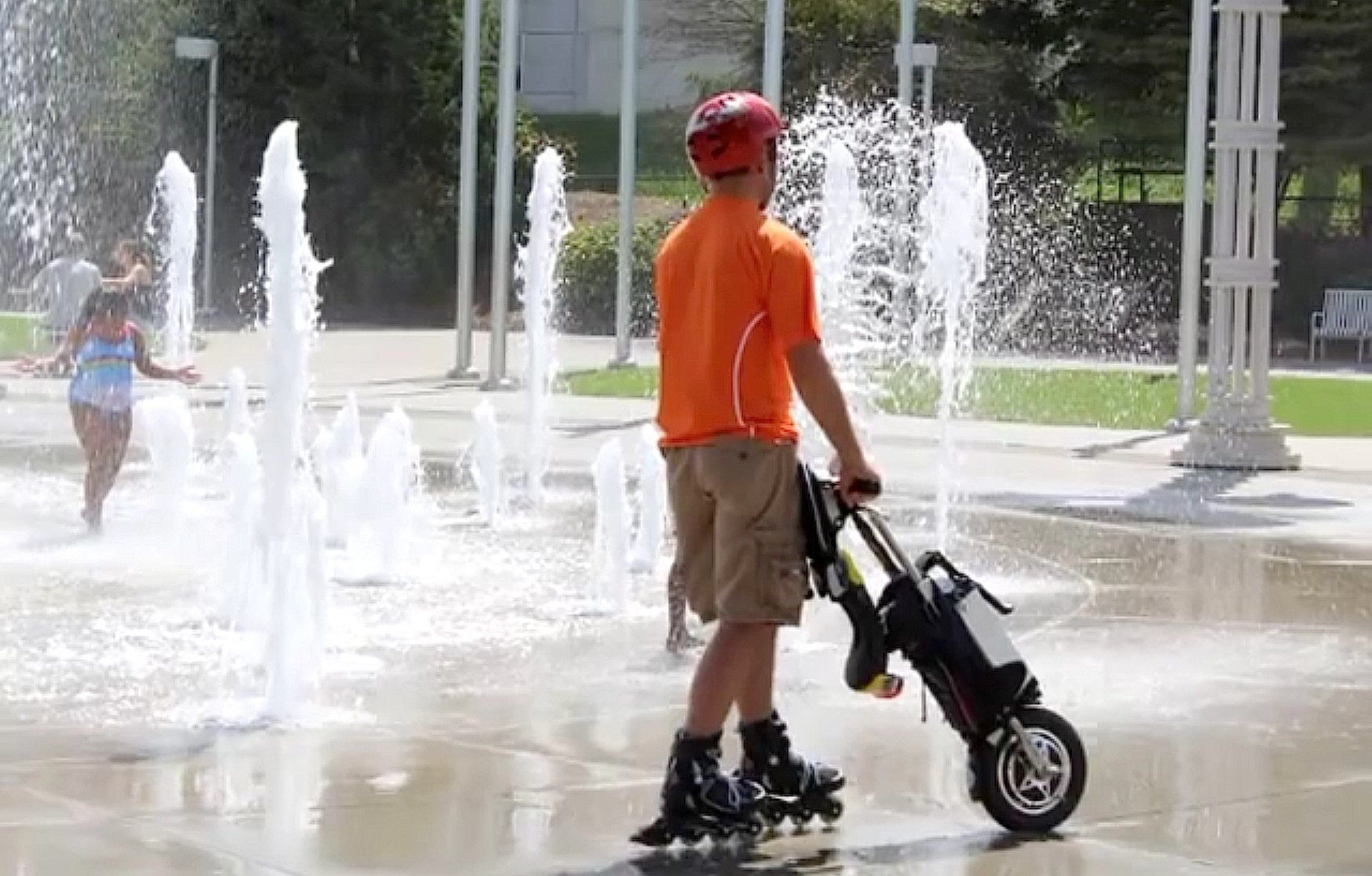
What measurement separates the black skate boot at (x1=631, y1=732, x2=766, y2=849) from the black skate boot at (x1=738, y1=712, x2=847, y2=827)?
10 cm

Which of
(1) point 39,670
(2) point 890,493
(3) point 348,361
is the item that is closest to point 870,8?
(3) point 348,361

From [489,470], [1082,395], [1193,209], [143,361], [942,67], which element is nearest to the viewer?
[143,361]

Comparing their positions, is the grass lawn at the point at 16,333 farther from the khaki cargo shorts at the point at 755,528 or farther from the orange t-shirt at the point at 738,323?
the khaki cargo shorts at the point at 755,528

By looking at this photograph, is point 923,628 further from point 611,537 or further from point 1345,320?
A: point 1345,320

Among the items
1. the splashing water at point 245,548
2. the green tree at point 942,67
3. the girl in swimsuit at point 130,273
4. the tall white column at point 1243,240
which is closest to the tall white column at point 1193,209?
the tall white column at point 1243,240

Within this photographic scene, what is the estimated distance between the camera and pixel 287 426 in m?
8.63

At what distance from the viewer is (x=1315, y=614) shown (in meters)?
10.8

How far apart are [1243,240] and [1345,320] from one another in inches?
775

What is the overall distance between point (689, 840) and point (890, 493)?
32.6ft

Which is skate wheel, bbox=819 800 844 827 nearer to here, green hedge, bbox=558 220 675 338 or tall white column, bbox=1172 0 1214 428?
tall white column, bbox=1172 0 1214 428

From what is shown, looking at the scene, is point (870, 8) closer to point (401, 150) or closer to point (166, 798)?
point (401, 150)

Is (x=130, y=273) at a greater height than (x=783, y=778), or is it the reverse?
(x=130, y=273)

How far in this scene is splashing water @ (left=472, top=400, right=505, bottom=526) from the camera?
14.1 metres

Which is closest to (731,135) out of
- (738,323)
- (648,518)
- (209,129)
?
(738,323)
